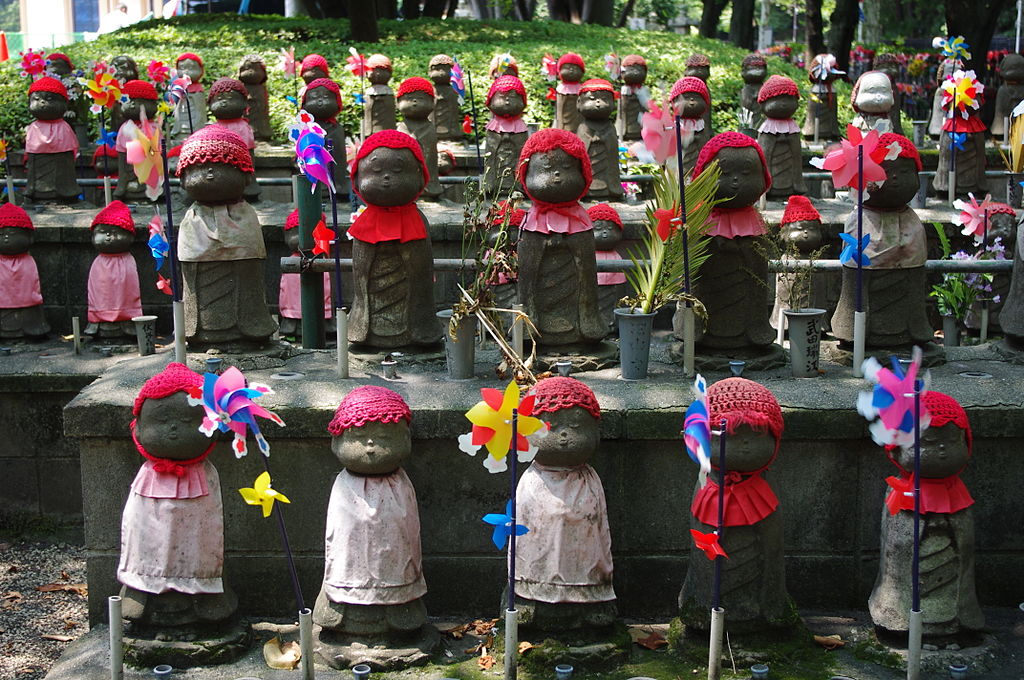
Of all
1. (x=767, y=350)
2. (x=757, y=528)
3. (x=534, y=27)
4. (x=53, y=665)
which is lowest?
(x=53, y=665)

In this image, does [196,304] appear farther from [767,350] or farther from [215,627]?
[767,350]

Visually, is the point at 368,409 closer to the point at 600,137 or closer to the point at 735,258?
the point at 735,258

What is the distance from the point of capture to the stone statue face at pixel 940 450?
19.0 feet

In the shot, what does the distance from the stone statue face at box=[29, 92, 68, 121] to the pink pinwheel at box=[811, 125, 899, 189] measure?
728 centimetres

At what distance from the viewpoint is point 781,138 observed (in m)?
12.4

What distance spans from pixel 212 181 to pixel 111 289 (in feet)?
8.35

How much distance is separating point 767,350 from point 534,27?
16.4 metres

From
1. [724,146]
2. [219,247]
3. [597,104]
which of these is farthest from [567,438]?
[597,104]

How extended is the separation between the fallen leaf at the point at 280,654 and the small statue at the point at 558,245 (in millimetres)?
2013

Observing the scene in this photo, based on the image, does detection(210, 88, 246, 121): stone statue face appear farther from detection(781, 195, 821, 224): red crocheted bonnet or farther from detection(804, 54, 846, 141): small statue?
detection(804, 54, 846, 141): small statue

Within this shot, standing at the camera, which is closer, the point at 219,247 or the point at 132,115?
the point at 219,247

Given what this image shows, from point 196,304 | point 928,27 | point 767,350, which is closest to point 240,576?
point 196,304

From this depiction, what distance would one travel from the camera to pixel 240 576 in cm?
659

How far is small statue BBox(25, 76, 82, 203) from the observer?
11.7 meters
